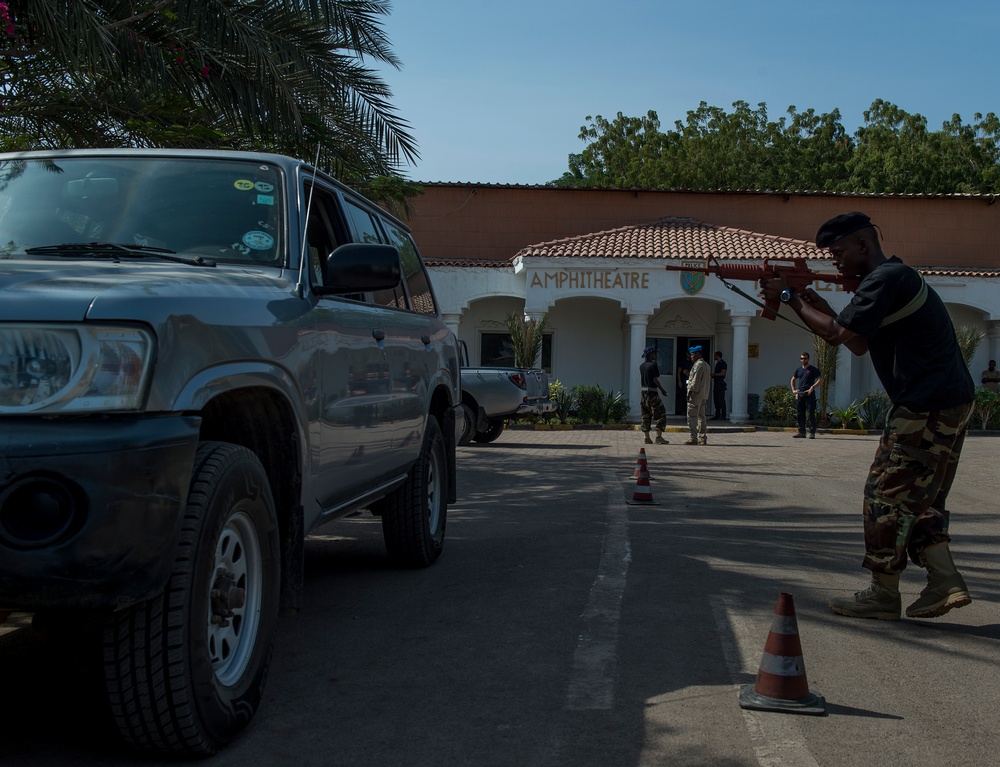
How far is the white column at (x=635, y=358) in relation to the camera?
1120 inches

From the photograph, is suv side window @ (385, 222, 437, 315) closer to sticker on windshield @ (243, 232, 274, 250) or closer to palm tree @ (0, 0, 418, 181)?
sticker on windshield @ (243, 232, 274, 250)

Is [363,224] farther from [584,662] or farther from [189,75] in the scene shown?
[189,75]

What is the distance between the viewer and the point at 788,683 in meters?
4.08

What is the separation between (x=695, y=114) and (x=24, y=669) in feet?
191

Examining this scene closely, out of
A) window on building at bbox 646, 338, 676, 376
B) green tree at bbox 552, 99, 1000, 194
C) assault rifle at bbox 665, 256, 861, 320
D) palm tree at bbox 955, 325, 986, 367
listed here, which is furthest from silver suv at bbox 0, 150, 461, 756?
green tree at bbox 552, 99, 1000, 194

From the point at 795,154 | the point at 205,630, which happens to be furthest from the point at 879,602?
the point at 795,154

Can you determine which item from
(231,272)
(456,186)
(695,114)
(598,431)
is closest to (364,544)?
(231,272)

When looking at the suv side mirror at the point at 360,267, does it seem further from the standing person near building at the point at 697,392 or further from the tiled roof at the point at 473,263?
the tiled roof at the point at 473,263

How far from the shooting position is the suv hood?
303cm

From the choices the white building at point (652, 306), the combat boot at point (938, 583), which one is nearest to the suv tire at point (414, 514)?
the combat boot at point (938, 583)

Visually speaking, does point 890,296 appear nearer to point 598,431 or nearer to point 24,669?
point 24,669

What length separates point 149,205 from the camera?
4707 mm

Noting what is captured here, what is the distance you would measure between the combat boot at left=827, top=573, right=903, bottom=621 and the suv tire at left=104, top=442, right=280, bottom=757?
130 inches

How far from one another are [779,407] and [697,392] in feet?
26.3
